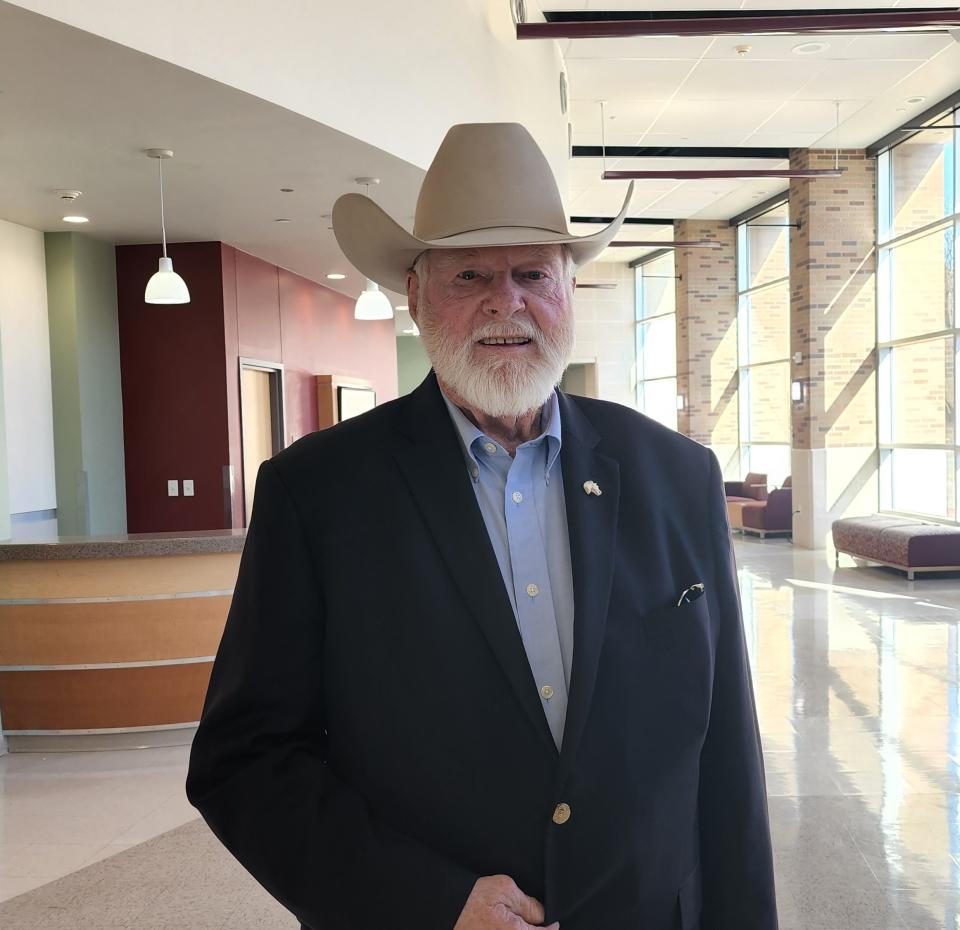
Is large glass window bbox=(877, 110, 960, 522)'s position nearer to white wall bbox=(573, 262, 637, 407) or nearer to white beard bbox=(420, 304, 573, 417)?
white wall bbox=(573, 262, 637, 407)

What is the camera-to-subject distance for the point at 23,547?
485 cm

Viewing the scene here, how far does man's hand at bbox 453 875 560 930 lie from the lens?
1172mm

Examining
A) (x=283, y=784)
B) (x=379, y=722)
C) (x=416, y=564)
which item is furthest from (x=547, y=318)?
(x=283, y=784)

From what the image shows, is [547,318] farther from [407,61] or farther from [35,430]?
[35,430]

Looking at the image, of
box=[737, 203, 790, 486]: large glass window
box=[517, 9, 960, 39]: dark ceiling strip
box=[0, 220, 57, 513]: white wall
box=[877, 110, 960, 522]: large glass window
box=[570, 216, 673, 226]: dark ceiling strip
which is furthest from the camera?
box=[570, 216, 673, 226]: dark ceiling strip

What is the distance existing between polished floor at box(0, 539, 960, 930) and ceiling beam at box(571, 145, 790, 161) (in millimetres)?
7612

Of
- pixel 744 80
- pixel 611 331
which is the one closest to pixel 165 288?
pixel 744 80

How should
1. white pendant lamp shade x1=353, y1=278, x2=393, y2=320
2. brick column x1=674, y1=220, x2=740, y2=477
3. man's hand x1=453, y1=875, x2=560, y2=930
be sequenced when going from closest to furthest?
Answer: man's hand x1=453, y1=875, x2=560, y2=930
white pendant lamp shade x1=353, y1=278, x2=393, y2=320
brick column x1=674, y1=220, x2=740, y2=477

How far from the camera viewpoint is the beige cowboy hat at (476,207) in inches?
57.4

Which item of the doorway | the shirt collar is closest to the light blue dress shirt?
the shirt collar

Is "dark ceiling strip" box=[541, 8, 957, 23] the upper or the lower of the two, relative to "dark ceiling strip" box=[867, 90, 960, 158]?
upper

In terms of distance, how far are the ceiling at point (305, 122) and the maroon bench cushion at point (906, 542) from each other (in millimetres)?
4677

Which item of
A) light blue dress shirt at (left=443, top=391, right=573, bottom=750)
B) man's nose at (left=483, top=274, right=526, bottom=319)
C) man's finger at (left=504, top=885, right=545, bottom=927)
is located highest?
man's nose at (left=483, top=274, right=526, bottom=319)

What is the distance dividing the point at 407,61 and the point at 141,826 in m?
4.23
